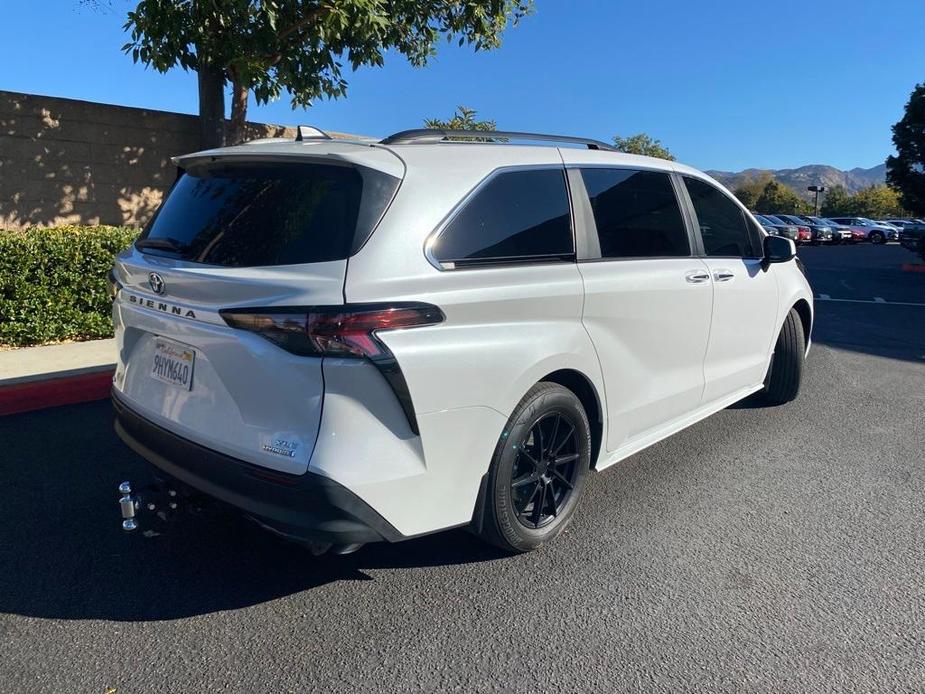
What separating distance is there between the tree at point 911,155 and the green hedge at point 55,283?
2444 cm

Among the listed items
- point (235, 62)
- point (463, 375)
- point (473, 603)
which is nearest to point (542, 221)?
point (463, 375)

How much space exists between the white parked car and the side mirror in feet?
4.60

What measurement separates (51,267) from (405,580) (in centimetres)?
544

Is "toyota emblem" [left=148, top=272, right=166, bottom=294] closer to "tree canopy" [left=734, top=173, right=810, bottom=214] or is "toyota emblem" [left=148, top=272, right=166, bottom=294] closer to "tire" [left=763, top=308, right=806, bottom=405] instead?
"tire" [left=763, top=308, right=806, bottom=405]

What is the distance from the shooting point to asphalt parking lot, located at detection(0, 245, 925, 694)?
97.9 inches

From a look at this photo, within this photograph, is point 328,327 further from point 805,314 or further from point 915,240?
point 915,240

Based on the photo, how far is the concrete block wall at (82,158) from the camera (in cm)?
777

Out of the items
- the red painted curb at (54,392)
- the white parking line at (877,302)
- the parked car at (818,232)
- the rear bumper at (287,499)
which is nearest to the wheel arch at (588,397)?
the rear bumper at (287,499)

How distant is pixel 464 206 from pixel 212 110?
723 cm

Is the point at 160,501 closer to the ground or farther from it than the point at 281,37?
closer to the ground

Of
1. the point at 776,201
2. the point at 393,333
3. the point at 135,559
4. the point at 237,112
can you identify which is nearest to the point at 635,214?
the point at 393,333

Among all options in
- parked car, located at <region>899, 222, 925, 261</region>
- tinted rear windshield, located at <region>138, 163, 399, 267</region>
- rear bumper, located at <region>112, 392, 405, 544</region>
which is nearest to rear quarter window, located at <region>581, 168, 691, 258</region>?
tinted rear windshield, located at <region>138, 163, 399, 267</region>

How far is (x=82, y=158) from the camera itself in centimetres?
839

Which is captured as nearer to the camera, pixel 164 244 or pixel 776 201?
pixel 164 244
